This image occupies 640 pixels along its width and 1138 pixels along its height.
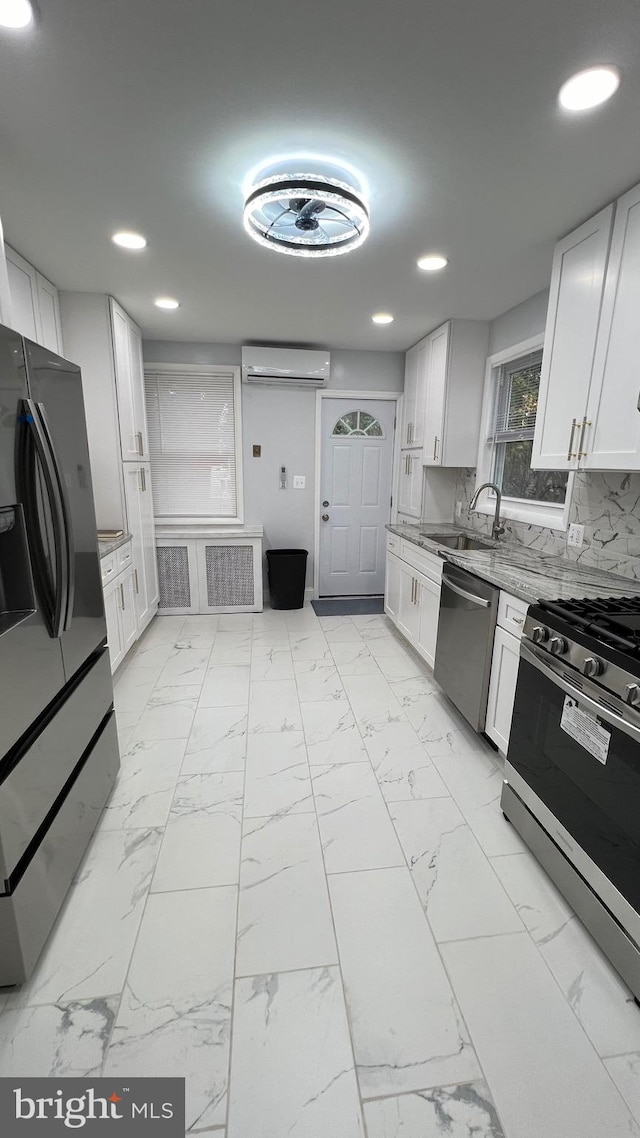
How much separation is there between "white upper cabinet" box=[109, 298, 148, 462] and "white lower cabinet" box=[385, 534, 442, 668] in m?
2.26

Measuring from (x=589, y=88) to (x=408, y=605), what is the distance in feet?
9.26

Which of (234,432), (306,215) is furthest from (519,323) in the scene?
(234,432)

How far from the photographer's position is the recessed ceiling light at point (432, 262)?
7.88 ft

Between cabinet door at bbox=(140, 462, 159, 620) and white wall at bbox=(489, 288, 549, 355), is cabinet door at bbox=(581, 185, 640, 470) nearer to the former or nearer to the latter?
white wall at bbox=(489, 288, 549, 355)

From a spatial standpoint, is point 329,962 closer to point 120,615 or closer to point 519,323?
point 120,615

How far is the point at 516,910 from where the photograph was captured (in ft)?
5.08

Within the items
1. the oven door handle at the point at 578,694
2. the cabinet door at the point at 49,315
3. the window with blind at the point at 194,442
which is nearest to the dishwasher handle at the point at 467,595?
the oven door handle at the point at 578,694

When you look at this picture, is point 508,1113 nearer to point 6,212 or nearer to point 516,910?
point 516,910

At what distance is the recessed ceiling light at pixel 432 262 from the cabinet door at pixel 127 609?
2.62m

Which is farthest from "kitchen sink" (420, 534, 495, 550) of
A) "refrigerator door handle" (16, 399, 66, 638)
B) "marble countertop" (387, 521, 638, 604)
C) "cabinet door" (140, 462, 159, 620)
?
"refrigerator door handle" (16, 399, 66, 638)

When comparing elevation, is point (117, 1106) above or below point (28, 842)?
below

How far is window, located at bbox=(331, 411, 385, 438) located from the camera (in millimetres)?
4707

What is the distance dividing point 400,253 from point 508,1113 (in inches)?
125

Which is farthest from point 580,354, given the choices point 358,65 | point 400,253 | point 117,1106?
point 117,1106
